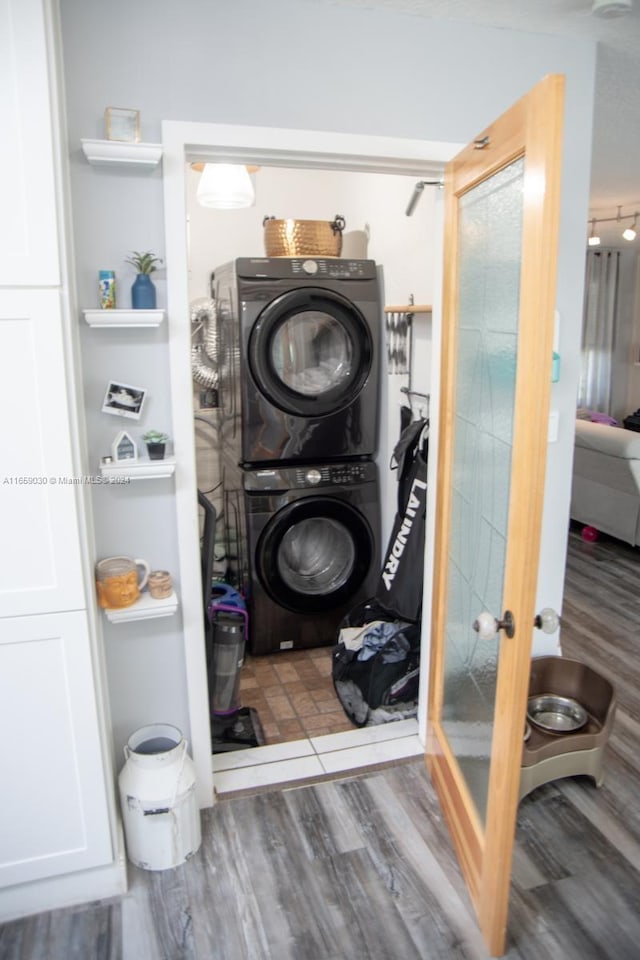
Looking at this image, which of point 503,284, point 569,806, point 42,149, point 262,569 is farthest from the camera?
point 262,569

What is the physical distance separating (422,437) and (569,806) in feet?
4.53

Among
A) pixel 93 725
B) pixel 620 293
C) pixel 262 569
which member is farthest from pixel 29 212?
pixel 620 293

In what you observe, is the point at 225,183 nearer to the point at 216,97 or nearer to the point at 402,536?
the point at 216,97

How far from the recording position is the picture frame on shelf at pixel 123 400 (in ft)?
6.24

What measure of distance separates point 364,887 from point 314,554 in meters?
1.61

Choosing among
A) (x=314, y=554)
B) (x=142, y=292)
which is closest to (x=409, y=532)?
(x=314, y=554)

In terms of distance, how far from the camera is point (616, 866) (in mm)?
1985

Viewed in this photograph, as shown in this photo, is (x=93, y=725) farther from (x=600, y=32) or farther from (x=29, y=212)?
(x=600, y=32)

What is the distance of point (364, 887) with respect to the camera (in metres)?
1.92

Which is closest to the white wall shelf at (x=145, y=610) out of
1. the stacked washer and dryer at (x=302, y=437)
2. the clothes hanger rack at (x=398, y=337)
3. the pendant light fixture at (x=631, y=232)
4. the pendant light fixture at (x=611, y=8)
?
the stacked washer and dryer at (x=302, y=437)

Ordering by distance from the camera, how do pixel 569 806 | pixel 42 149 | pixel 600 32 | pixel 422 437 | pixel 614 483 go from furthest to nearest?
pixel 614 483 → pixel 422 437 → pixel 569 806 → pixel 600 32 → pixel 42 149

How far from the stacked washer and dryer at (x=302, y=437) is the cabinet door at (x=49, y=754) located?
4.67ft

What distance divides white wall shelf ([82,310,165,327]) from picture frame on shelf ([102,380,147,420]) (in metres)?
0.18

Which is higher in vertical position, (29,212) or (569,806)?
(29,212)
